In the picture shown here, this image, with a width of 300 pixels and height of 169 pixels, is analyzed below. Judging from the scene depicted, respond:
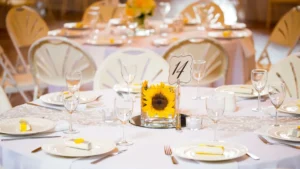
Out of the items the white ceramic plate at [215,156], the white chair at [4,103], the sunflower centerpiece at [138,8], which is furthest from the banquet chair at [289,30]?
the white ceramic plate at [215,156]

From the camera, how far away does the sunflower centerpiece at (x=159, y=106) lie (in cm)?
270

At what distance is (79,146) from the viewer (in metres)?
2.33

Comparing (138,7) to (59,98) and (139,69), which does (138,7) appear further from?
(59,98)

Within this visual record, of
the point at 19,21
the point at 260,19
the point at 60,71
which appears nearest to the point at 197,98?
the point at 60,71

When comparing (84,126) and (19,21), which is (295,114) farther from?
(19,21)

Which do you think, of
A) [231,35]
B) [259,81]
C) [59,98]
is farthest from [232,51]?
[59,98]

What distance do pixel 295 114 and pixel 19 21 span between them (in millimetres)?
3765

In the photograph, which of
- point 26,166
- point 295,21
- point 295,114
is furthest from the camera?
point 295,21

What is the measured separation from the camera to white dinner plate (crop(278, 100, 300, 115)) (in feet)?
9.57

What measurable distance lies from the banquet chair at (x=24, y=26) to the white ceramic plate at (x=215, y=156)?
12.8 feet

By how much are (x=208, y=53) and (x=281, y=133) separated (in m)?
2.21

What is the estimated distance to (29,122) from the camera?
2.72 m

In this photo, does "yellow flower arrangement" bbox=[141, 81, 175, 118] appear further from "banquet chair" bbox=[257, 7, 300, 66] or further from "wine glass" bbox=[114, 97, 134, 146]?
"banquet chair" bbox=[257, 7, 300, 66]

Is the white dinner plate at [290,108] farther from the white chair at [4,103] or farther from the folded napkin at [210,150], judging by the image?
the white chair at [4,103]
